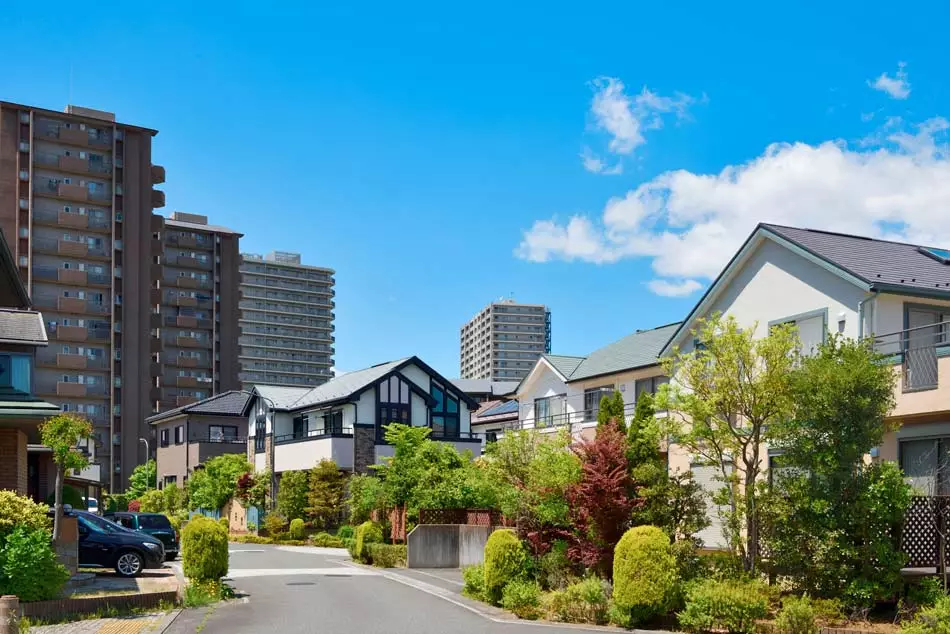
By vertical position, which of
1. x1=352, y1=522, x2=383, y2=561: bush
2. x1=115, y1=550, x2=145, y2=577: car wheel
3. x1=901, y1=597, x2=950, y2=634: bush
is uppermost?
x1=901, y1=597, x2=950, y2=634: bush

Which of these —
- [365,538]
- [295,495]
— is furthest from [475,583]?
[295,495]

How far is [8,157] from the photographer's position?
8575 centimetres

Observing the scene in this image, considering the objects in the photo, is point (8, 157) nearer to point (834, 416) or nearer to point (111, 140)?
point (111, 140)

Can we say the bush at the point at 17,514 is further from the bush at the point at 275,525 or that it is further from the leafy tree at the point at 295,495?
the bush at the point at 275,525

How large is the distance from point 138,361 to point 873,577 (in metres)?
81.6

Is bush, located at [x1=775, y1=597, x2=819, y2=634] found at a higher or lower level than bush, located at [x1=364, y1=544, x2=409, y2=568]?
higher

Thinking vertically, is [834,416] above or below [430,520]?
above

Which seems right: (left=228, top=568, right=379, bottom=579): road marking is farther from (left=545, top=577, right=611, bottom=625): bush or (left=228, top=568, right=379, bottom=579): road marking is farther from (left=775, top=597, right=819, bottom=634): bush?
(left=775, top=597, right=819, bottom=634): bush

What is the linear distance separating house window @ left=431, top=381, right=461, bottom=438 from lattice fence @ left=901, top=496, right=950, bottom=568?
42661 millimetres

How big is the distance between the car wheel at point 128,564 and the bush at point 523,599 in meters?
11.7

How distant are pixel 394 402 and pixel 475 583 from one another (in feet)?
113

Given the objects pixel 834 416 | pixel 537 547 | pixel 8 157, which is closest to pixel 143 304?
pixel 8 157

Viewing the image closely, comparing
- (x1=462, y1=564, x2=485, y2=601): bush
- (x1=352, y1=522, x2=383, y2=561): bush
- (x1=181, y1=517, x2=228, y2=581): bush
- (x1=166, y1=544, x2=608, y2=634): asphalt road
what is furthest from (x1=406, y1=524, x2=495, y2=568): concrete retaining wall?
(x1=181, y1=517, x2=228, y2=581): bush

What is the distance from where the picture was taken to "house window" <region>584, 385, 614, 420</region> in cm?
4212
